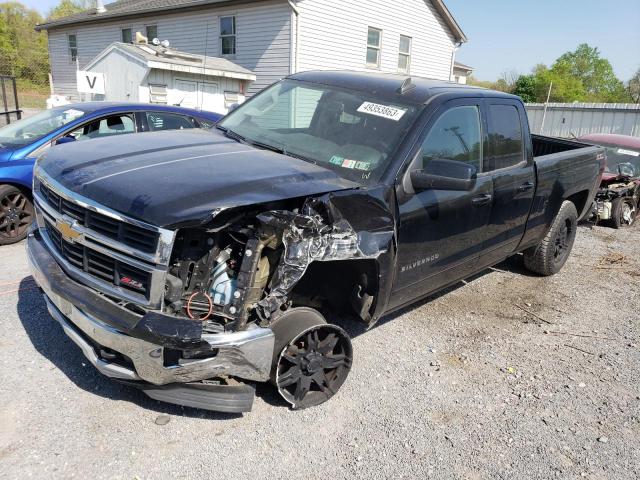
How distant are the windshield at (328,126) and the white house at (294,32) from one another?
1190cm

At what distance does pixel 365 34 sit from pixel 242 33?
4362mm

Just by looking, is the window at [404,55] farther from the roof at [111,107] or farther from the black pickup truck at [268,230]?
the black pickup truck at [268,230]

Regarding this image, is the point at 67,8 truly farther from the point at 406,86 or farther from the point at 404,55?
the point at 406,86

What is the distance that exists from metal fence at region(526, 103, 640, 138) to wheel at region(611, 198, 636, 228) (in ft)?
31.3

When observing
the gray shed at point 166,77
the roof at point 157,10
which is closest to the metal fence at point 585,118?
the roof at point 157,10

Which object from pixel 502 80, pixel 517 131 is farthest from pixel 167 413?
pixel 502 80

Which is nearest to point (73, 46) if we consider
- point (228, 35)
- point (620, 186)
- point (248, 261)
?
point (228, 35)

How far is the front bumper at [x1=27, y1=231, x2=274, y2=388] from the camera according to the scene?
8.05 ft

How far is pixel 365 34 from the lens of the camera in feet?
59.0

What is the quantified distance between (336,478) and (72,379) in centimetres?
179

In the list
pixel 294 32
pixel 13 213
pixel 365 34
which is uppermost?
pixel 365 34

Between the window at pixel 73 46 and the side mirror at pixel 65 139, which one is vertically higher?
the window at pixel 73 46

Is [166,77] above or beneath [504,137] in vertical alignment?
above

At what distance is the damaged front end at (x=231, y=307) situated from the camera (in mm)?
2545
